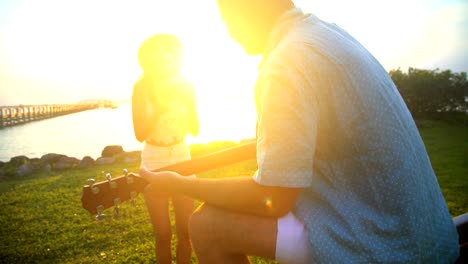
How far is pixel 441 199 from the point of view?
1.44 metres

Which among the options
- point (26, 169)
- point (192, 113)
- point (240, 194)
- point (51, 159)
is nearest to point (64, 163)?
point (51, 159)

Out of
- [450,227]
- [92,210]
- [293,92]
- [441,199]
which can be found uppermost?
[293,92]

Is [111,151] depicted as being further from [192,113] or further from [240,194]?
[240,194]

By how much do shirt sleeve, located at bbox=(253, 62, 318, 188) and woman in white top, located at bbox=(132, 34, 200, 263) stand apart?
6.90 ft

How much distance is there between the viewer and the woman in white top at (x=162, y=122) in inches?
127

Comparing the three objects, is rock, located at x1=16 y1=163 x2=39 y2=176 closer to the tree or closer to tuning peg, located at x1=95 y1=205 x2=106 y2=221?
tuning peg, located at x1=95 y1=205 x2=106 y2=221

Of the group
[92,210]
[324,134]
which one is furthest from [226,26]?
[92,210]

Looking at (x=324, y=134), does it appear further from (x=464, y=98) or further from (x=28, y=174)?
(x=464, y=98)

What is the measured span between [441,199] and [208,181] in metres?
1.11

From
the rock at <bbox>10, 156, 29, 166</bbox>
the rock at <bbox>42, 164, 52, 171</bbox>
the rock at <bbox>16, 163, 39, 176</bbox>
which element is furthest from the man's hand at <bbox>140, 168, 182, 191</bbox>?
the rock at <bbox>10, 156, 29, 166</bbox>

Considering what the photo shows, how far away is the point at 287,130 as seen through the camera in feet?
4.10

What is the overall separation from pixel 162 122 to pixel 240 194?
2052 millimetres

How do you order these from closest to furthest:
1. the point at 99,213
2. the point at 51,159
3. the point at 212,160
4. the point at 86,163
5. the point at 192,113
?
1. the point at 99,213
2. the point at 212,160
3. the point at 192,113
4. the point at 86,163
5. the point at 51,159

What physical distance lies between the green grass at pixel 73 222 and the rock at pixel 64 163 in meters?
1.61
